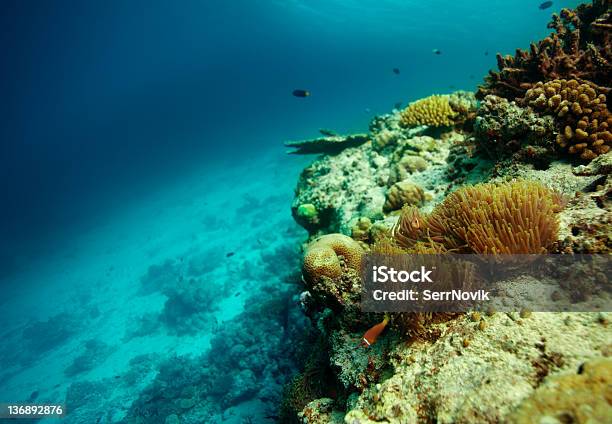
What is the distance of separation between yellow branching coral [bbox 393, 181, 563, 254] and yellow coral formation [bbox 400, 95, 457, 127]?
14.7ft

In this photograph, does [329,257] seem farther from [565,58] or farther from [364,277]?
[565,58]

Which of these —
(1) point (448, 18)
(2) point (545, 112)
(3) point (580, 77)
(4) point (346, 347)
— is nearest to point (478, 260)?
(4) point (346, 347)

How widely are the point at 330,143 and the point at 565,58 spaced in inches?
231

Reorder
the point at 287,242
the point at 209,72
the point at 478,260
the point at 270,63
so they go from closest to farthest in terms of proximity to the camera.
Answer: the point at 478,260
the point at 287,242
the point at 209,72
the point at 270,63

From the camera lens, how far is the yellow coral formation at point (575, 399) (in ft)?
4.27

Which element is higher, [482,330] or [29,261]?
[482,330]

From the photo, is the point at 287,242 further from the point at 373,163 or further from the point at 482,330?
the point at 482,330

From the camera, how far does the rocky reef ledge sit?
1.74m

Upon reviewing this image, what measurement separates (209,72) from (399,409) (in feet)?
443

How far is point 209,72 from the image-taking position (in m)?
120

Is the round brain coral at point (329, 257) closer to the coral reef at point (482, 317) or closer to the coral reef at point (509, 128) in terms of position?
the coral reef at point (482, 317)

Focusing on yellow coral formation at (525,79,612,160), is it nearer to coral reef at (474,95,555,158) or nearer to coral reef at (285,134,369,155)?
coral reef at (474,95,555,158)

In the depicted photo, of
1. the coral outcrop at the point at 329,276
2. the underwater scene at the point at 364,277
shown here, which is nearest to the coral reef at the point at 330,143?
the underwater scene at the point at 364,277

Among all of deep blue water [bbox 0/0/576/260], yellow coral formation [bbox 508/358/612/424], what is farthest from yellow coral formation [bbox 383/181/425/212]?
deep blue water [bbox 0/0/576/260]
